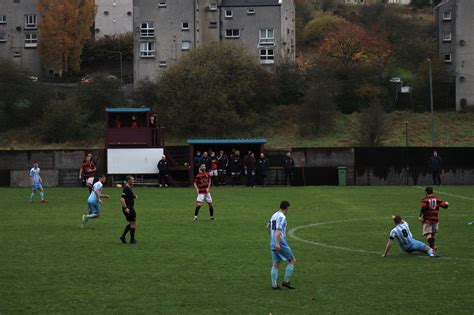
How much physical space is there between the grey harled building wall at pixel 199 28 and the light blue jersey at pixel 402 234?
7491cm

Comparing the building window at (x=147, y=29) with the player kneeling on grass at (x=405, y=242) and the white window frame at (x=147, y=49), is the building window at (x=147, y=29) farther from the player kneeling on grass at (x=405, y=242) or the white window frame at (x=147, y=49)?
the player kneeling on grass at (x=405, y=242)

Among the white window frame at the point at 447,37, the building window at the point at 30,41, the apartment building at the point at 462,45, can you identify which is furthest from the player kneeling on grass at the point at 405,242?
the building window at the point at 30,41

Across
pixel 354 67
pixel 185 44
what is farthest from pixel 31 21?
pixel 354 67

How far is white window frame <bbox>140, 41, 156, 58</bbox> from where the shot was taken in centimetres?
9800

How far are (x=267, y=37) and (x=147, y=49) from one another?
42.9ft

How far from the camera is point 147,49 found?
322 feet

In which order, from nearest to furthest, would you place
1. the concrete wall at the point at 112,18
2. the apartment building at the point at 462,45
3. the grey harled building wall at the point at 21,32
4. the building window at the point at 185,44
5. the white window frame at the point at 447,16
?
the apartment building at the point at 462,45 < the white window frame at the point at 447,16 < the building window at the point at 185,44 < the grey harled building wall at the point at 21,32 < the concrete wall at the point at 112,18

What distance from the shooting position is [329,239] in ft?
88.8

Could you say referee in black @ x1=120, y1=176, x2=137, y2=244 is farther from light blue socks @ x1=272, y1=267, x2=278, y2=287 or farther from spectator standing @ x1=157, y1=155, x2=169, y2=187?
spectator standing @ x1=157, y1=155, x2=169, y2=187

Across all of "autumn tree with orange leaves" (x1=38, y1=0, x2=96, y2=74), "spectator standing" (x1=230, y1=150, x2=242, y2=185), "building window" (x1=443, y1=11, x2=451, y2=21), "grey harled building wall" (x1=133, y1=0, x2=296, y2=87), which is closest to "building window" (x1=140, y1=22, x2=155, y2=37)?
"grey harled building wall" (x1=133, y1=0, x2=296, y2=87)

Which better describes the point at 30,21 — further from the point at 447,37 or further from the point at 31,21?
the point at 447,37

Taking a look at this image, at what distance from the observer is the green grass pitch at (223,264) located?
55.4ft

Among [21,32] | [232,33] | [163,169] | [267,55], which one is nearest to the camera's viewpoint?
[163,169]

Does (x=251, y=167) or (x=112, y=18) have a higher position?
(x=112, y=18)
